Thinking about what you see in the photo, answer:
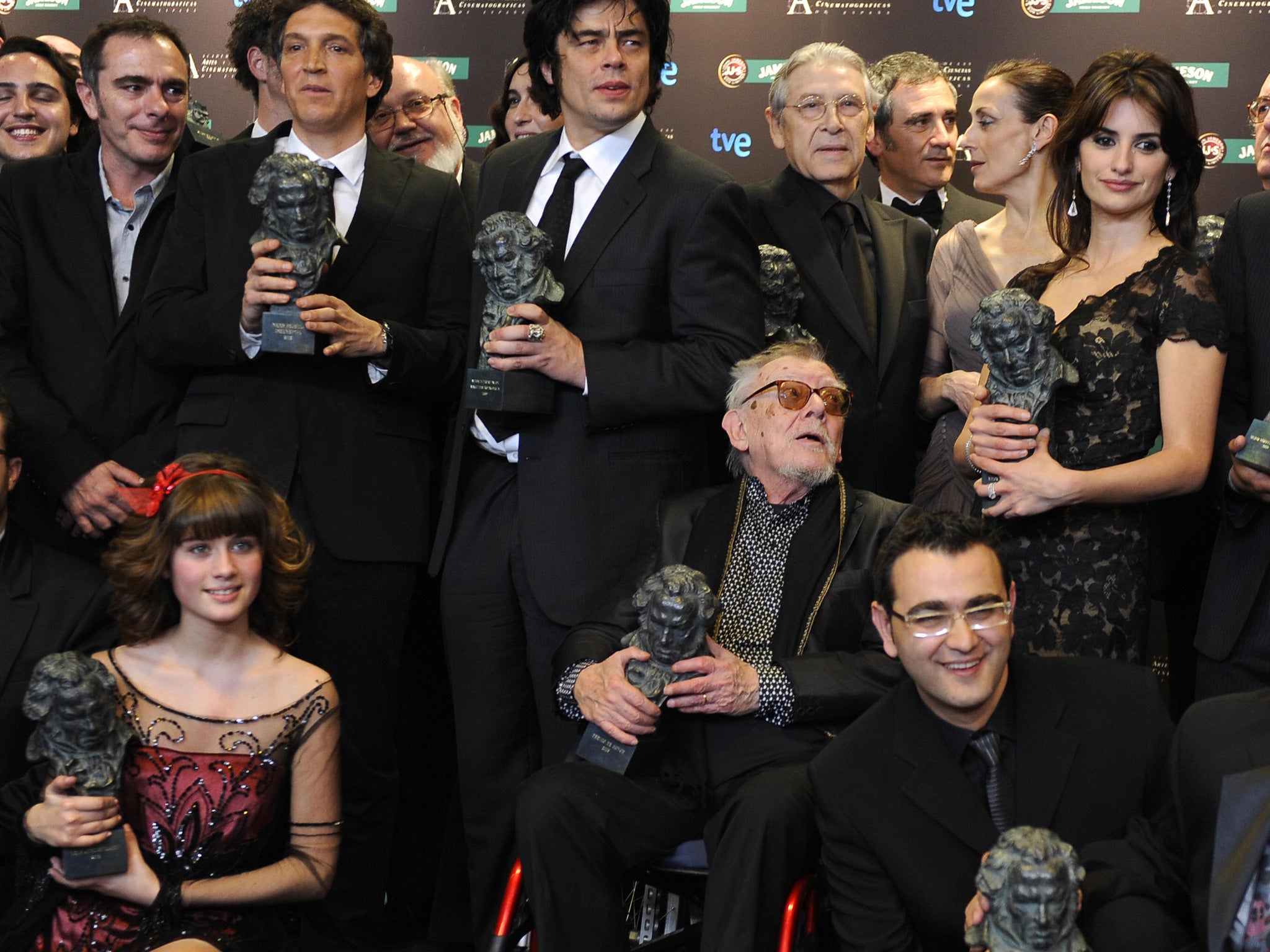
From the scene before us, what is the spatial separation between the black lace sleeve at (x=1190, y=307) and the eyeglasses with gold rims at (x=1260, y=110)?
64.7 inches

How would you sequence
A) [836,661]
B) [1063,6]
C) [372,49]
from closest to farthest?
[836,661], [372,49], [1063,6]

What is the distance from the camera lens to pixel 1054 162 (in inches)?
149

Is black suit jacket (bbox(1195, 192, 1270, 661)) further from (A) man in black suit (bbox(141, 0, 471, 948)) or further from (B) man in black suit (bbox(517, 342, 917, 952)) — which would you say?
(A) man in black suit (bbox(141, 0, 471, 948))

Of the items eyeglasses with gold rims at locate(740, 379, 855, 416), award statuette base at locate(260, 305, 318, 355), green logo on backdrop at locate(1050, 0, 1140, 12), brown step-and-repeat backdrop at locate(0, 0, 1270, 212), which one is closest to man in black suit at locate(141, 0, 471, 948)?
award statuette base at locate(260, 305, 318, 355)

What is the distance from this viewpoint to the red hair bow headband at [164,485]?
3473mm

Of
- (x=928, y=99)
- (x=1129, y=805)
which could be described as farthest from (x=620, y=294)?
(x=928, y=99)

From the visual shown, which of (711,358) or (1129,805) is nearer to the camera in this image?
(1129,805)

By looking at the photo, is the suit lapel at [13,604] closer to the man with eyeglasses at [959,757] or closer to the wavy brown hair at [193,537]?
the wavy brown hair at [193,537]

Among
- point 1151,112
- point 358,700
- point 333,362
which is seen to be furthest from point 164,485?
point 1151,112

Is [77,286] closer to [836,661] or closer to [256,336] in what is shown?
[256,336]

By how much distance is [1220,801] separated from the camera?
7.99 ft

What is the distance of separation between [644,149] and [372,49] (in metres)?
0.94

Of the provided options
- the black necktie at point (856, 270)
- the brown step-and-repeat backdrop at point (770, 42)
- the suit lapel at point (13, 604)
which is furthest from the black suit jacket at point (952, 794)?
the brown step-and-repeat backdrop at point (770, 42)

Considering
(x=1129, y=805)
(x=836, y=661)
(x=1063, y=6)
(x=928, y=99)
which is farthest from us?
(x=1063, y=6)
